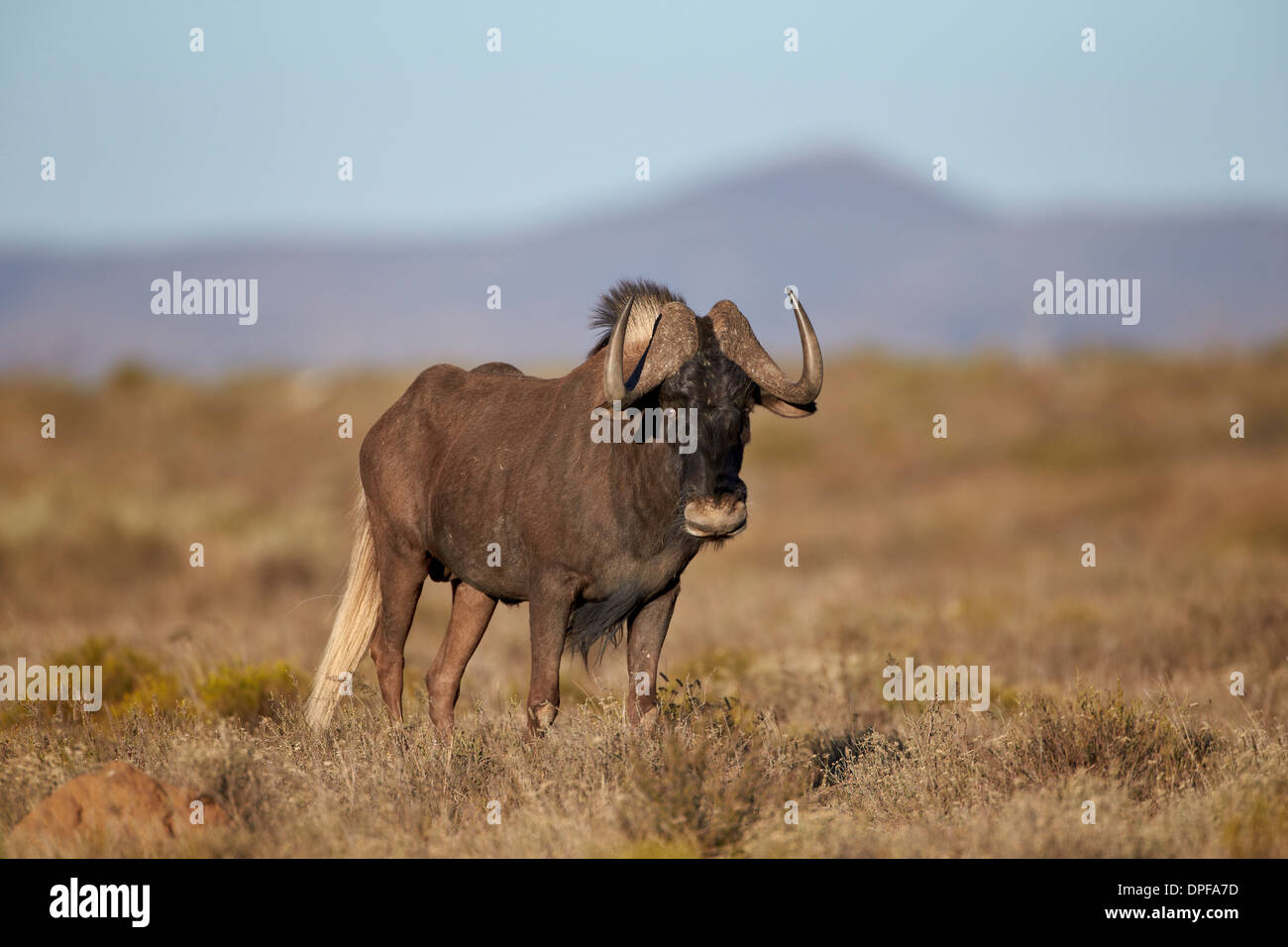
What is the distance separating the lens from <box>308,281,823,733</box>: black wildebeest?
7.21m

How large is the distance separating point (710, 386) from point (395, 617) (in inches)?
116

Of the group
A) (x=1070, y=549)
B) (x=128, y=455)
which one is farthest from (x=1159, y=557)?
(x=128, y=455)

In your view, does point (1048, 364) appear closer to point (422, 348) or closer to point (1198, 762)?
point (1198, 762)

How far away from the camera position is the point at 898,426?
3794 cm

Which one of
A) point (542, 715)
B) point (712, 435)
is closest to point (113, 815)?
point (542, 715)

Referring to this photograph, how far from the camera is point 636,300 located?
8.03 metres

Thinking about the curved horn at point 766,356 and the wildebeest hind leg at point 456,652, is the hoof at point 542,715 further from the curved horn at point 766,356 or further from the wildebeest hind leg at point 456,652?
the curved horn at point 766,356

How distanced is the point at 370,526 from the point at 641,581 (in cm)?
255

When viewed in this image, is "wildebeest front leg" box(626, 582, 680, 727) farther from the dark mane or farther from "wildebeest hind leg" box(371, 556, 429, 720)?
"wildebeest hind leg" box(371, 556, 429, 720)

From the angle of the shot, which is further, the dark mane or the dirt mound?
the dark mane

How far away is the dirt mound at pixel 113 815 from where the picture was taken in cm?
612

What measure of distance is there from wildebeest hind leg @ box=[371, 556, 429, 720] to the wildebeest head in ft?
7.50

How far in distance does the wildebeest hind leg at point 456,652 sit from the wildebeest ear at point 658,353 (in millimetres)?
2151

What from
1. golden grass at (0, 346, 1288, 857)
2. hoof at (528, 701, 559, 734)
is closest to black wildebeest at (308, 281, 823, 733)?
hoof at (528, 701, 559, 734)
